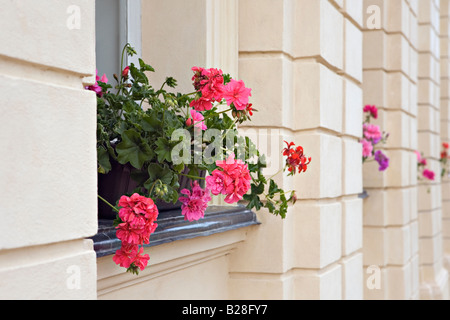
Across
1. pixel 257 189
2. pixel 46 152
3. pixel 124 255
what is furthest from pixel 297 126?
pixel 46 152

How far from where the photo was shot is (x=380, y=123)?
535cm

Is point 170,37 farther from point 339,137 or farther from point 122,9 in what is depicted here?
point 339,137

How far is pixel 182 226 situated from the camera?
7.06 feet

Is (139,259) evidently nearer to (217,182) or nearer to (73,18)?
(217,182)

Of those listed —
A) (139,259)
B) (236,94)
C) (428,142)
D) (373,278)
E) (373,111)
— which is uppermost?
(373,111)

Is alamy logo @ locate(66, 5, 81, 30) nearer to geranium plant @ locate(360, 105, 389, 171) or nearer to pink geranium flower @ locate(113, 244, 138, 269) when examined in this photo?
pink geranium flower @ locate(113, 244, 138, 269)

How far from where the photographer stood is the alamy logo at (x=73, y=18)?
50.2 inches

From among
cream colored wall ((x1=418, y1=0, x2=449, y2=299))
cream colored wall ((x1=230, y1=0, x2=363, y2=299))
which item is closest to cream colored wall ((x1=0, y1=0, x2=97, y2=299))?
cream colored wall ((x1=230, y1=0, x2=363, y2=299))

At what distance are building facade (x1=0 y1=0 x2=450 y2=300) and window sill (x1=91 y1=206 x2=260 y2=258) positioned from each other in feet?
0.11

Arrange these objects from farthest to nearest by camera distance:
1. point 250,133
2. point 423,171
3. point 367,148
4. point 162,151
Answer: point 423,171
point 367,148
point 250,133
point 162,151

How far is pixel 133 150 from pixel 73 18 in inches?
22.5

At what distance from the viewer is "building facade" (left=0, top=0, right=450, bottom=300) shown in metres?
1.19

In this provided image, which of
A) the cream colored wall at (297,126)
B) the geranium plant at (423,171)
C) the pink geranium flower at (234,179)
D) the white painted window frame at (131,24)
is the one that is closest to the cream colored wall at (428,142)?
the geranium plant at (423,171)

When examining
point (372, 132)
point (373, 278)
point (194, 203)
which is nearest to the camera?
point (194, 203)
